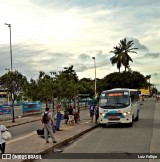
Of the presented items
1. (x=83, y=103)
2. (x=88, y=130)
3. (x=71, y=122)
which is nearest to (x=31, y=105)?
(x=71, y=122)

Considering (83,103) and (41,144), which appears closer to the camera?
(41,144)

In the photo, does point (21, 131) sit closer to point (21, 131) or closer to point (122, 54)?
point (21, 131)

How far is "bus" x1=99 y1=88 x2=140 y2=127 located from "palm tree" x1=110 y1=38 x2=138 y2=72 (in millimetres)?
68664

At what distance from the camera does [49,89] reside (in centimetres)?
3494

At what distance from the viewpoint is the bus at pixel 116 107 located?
2427cm

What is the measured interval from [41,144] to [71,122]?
1079 centimetres

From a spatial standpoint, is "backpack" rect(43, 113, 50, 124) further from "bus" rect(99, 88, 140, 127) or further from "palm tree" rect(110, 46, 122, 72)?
"palm tree" rect(110, 46, 122, 72)

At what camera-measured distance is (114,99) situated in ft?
83.0

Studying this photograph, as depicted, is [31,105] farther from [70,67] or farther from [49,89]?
[70,67]

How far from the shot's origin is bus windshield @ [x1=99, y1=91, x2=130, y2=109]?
2476 cm

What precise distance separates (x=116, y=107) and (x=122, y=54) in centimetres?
7011

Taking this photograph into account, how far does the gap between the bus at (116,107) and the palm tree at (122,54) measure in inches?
2703

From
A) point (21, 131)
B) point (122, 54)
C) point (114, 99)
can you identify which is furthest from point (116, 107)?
point (122, 54)

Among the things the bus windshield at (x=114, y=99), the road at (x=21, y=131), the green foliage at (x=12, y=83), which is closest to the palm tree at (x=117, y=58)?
the green foliage at (x=12, y=83)
